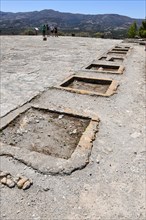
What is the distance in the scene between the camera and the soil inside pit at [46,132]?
4816 mm

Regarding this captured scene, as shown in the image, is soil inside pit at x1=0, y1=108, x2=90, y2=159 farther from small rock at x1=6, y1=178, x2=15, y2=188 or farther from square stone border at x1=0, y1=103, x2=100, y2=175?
small rock at x1=6, y1=178, x2=15, y2=188

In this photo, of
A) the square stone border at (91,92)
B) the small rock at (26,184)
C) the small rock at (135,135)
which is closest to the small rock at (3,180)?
the small rock at (26,184)

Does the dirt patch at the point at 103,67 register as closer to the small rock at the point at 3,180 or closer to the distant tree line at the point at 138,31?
the small rock at the point at 3,180

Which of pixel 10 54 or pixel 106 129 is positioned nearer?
pixel 106 129

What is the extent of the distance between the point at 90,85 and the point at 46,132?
13.6 ft

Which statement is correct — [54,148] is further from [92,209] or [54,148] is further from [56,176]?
[92,209]

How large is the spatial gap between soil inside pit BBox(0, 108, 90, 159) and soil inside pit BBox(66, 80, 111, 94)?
2.76 m

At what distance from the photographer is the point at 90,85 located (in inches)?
358

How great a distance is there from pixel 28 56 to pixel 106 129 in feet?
30.1

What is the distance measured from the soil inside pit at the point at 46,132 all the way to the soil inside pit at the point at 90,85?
2.76 m

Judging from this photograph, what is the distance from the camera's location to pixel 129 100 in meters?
7.29

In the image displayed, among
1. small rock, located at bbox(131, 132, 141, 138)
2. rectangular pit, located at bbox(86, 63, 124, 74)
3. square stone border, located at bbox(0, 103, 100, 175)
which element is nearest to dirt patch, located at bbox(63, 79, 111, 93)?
rectangular pit, located at bbox(86, 63, 124, 74)

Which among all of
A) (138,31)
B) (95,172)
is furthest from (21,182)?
(138,31)

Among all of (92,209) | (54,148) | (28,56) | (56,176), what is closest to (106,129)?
(54,148)
